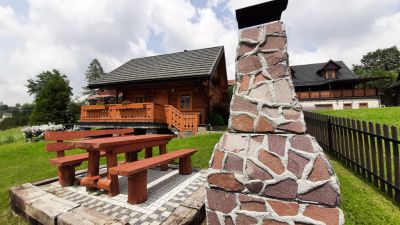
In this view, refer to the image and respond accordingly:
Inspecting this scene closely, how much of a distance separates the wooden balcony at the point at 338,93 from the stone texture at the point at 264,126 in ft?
96.1

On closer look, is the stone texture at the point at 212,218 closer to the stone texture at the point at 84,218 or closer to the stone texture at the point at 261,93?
the stone texture at the point at 84,218

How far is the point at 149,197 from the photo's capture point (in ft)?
12.9

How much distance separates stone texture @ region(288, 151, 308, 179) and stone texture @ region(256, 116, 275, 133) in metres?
0.36

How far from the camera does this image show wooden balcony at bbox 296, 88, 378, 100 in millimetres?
26516

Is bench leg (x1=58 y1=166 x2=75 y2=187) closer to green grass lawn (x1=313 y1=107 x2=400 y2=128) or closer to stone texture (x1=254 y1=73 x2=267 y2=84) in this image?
stone texture (x1=254 y1=73 x2=267 y2=84)

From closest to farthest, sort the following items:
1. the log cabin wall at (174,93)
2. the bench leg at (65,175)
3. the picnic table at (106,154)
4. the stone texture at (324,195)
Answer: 1. the stone texture at (324,195)
2. the picnic table at (106,154)
3. the bench leg at (65,175)
4. the log cabin wall at (174,93)

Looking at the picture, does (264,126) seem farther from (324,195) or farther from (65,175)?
(65,175)

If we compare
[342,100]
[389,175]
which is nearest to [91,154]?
[389,175]

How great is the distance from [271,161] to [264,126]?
43cm

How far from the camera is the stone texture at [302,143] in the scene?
7.73 ft

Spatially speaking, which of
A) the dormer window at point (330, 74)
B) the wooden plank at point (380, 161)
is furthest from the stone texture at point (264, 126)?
the dormer window at point (330, 74)

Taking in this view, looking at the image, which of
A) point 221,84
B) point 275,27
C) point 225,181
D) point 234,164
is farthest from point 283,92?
point 221,84

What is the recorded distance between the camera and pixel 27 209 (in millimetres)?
3414

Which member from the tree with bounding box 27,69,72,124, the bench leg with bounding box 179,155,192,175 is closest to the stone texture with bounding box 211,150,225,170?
the bench leg with bounding box 179,155,192,175
